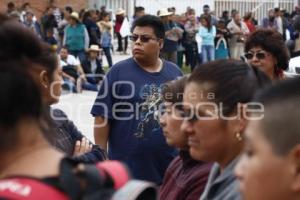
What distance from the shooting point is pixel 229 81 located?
314cm

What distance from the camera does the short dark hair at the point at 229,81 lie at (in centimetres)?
312

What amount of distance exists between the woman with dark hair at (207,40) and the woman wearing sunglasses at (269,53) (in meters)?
15.3

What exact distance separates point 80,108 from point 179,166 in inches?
396

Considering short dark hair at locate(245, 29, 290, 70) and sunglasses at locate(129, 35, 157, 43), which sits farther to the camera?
sunglasses at locate(129, 35, 157, 43)

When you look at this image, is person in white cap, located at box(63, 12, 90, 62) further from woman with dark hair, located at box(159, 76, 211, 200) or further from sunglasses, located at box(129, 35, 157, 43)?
woman with dark hair, located at box(159, 76, 211, 200)

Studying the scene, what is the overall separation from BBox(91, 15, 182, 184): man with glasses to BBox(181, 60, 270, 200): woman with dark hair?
7.15 ft

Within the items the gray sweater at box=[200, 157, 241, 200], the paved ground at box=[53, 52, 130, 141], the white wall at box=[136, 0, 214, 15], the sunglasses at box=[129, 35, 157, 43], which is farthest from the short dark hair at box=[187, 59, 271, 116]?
the white wall at box=[136, 0, 214, 15]

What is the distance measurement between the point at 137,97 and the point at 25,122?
11.2ft

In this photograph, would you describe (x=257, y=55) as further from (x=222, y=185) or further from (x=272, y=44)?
(x=222, y=185)

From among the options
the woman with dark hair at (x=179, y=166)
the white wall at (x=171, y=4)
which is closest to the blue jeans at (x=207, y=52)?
the white wall at (x=171, y=4)

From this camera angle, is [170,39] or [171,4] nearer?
[170,39]

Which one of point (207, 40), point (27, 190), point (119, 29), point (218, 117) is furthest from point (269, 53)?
point (119, 29)

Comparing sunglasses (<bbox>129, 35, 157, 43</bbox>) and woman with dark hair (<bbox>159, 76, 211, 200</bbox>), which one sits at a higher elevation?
sunglasses (<bbox>129, 35, 157, 43</bbox>)

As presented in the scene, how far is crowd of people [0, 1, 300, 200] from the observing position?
2.01 m
